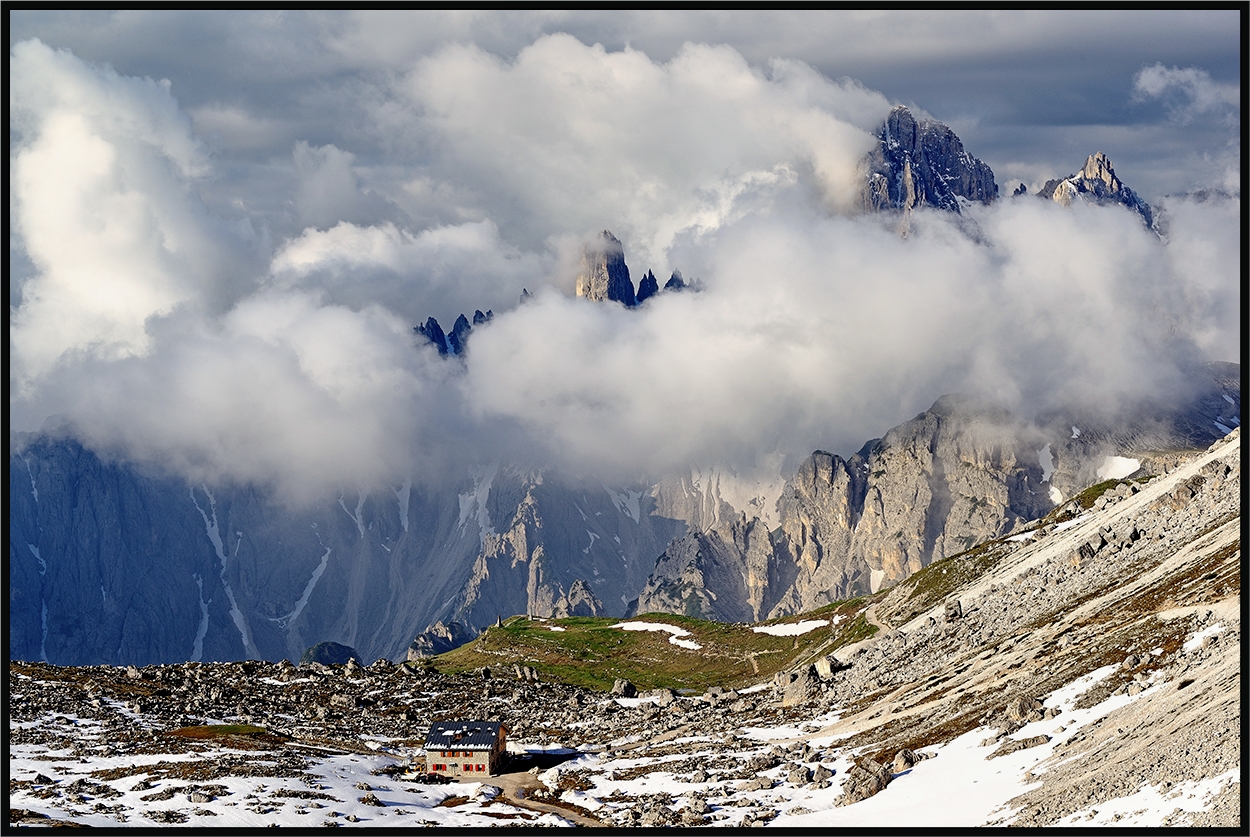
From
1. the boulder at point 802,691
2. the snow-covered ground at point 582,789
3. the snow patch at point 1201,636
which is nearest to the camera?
the snow-covered ground at point 582,789

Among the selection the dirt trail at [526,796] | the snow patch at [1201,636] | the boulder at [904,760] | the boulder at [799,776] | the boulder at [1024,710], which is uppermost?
the snow patch at [1201,636]

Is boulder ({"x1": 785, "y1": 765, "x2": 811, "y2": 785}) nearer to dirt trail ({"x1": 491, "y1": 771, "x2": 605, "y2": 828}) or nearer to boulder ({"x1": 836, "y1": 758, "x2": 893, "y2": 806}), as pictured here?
boulder ({"x1": 836, "y1": 758, "x2": 893, "y2": 806})

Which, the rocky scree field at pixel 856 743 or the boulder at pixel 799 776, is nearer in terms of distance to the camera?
the rocky scree field at pixel 856 743

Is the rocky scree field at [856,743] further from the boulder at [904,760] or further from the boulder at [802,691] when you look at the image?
the boulder at [802,691]

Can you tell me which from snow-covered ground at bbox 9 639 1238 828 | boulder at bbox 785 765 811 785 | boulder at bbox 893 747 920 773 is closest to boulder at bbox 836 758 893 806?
snow-covered ground at bbox 9 639 1238 828

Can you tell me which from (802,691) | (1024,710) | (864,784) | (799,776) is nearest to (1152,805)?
(864,784)

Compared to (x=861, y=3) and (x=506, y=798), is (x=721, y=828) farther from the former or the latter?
(x=861, y=3)

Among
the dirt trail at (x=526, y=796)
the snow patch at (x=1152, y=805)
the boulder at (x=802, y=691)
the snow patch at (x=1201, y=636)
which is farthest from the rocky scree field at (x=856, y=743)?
the dirt trail at (x=526, y=796)

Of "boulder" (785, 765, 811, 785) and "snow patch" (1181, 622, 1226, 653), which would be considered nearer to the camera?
"snow patch" (1181, 622, 1226, 653)

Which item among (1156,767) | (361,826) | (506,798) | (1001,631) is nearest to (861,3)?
(1156,767)

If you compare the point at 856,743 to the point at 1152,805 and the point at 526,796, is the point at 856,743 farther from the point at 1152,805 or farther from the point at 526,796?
the point at 1152,805

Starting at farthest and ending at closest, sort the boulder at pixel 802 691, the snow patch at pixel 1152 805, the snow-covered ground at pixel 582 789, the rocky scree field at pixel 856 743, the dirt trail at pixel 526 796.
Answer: the boulder at pixel 802 691
the dirt trail at pixel 526 796
the snow-covered ground at pixel 582 789
the rocky scree field at pixel 856 743
the snow patch at pixel 1152 805
